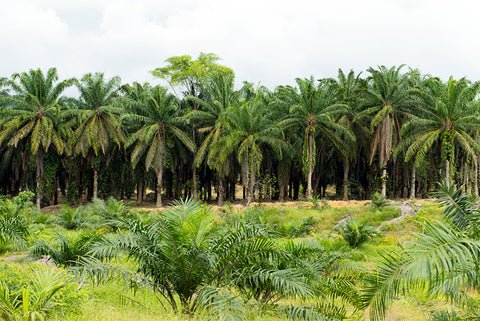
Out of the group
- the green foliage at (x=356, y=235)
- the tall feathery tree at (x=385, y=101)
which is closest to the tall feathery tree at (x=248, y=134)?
the tall feathery tree at (x=385, y=101)

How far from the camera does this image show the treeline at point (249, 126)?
25250mm

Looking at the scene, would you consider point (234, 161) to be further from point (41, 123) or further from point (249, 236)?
point (249, 236)

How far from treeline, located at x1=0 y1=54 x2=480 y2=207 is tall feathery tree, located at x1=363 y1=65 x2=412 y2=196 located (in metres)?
0.07

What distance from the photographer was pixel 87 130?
28.2m

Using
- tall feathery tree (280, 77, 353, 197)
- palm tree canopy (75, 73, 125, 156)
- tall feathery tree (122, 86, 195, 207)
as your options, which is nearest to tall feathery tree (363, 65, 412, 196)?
tall feathery tree (280, 77, 353, 197)

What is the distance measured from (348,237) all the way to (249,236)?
9.99 meters

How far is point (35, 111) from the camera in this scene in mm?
27281

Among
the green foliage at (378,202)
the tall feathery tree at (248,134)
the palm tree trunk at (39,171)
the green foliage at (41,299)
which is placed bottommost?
the green foliage at (41,299)

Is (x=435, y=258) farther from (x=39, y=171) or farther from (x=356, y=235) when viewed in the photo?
(x=39, y=171)

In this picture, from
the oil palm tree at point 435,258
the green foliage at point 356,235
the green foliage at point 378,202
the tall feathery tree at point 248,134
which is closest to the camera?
the oil palm tree at point 435,258

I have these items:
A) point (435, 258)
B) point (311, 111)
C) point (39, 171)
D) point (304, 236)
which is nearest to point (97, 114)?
point (39, 171)

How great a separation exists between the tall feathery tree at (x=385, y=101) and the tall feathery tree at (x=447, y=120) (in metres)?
1.33

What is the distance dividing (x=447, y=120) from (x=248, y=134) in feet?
43.2

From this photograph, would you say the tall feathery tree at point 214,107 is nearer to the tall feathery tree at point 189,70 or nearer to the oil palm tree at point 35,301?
the tall feathery tree at point 189,70
